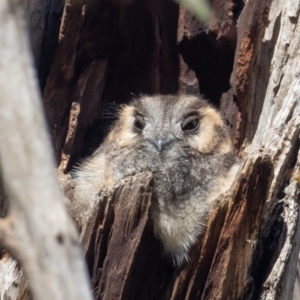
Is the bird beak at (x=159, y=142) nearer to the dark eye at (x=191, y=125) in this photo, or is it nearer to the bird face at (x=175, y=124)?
the bird face at (x=175, y=124)

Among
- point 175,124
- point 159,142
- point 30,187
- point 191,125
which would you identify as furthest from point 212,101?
point 30,187

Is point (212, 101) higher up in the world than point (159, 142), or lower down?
higher up

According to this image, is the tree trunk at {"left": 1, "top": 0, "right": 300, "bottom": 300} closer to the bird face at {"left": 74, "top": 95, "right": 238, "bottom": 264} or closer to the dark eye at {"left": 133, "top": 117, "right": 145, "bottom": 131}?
the bird face at {"left": 74, "top": 95, "right": 238, "bottom": 264}

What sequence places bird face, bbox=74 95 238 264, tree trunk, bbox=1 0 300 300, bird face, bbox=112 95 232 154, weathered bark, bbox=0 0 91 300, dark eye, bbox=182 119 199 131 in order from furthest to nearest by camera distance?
dark eye, bbox=182 119 199 131
bird face, bbox=112 95 232 154
bird face, bbox=74 95 238 264
tree trunk, bbox=1 0 300 300
weathered bark, bbox=0 0 91 300

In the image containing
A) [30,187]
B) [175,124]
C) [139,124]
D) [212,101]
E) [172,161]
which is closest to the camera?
[30,187]

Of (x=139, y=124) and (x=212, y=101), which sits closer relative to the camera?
(x=139, y=124)

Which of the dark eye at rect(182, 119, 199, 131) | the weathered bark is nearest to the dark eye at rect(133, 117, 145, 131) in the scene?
the dark eye at rect(182, 119, 199, 131)

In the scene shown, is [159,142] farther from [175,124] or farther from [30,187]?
[30,187]
